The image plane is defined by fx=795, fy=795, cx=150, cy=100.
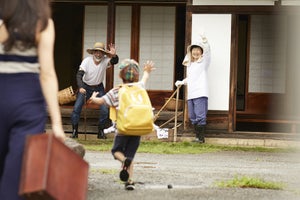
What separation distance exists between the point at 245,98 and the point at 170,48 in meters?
1.87

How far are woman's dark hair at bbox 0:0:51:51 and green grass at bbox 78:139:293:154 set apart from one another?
8.00m

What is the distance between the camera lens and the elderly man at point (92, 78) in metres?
14.5

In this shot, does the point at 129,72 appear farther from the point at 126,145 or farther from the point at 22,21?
the point at 22,21

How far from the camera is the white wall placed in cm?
1441

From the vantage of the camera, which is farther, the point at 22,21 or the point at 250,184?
the point at 250,184

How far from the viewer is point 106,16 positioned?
16234 millimetres

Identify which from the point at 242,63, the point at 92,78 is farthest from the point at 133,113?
the point at 242,63

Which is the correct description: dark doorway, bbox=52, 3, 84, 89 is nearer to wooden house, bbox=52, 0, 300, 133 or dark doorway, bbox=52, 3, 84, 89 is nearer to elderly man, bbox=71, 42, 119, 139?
wooden house, bbox=52, 0, 300, 133

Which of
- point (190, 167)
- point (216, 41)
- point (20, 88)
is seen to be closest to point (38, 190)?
point (20, 88)

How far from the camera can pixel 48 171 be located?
4.09 m

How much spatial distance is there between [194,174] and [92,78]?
221 inches

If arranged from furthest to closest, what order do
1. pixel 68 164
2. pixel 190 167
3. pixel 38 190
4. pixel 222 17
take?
pixel 222 17 → pixel 190 167 → pixel 68 164 → pixel 38 190

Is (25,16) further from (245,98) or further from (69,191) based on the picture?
(245,98)

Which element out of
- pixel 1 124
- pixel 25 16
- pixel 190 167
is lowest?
pixel 190 167
